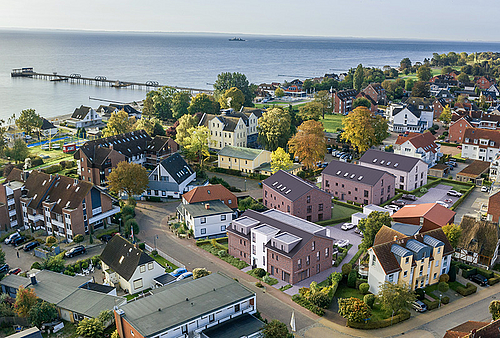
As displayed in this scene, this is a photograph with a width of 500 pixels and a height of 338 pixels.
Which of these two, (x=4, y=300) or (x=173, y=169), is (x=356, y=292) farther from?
(x=173, y=169)

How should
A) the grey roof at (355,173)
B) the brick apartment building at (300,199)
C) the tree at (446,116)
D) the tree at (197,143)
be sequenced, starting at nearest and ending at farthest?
1. the brick apartment building at (300,199)
2. the grey roof at (355,173)
3. the tree at (197,143)
4. the tree at (446,116)

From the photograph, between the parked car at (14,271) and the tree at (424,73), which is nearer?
the parked car at (14,271)

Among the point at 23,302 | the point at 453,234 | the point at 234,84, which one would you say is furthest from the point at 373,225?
the point at 234,84

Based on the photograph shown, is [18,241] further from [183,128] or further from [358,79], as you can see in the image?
[358,79]

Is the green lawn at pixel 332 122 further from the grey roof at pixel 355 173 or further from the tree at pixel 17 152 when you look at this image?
the tree at pixel 17 152

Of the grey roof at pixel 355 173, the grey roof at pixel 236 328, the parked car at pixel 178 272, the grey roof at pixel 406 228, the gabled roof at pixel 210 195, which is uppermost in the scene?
the grey roof at pixel 355 173

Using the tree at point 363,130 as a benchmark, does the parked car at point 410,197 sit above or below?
below

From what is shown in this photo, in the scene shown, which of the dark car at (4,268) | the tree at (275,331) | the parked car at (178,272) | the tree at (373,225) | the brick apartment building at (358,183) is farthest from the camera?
the brick apartment building at (358,183)

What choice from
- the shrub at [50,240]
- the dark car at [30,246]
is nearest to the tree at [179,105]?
the shrub at [50,240]
